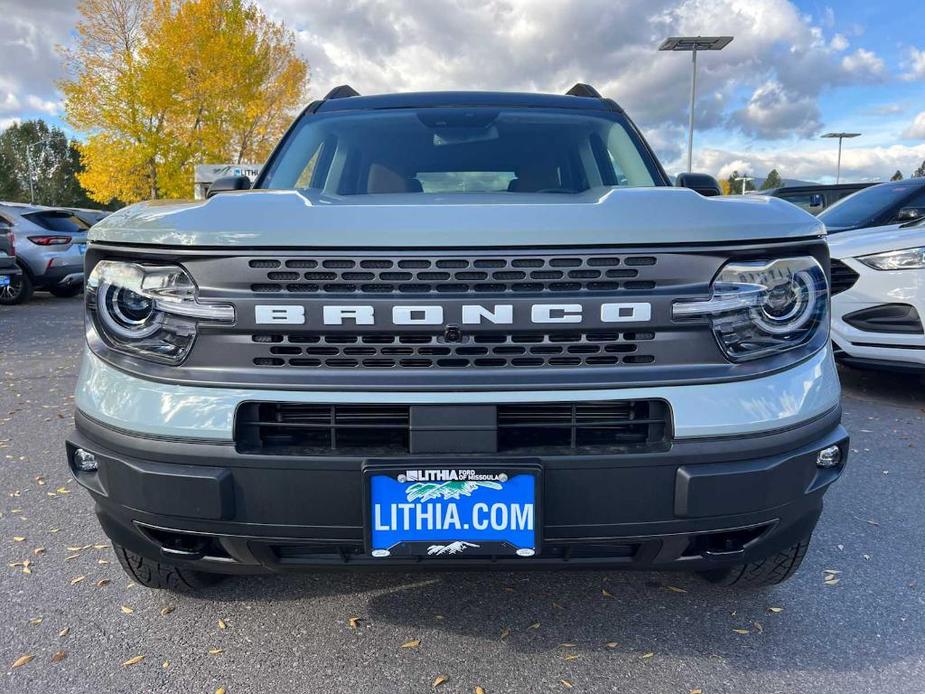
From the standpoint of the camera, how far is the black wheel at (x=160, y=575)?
2.37 m

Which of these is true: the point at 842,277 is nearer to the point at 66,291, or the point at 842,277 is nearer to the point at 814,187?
the point at 814,187

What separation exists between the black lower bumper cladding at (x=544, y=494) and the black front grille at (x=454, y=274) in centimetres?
42

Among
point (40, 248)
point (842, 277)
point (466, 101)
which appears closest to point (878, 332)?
point (842, 277)

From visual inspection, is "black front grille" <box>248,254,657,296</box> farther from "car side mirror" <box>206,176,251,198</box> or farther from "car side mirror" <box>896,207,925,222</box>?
"car side mirror" <box>896,207,925,222</box>

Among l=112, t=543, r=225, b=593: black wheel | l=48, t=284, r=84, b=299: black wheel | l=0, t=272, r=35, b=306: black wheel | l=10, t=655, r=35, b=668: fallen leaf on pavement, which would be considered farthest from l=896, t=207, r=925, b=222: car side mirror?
l=48, t=284, r=84, b=299: black wheel

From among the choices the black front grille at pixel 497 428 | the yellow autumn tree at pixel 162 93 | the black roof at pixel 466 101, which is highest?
the yellow autumn tree at pixel 162 93

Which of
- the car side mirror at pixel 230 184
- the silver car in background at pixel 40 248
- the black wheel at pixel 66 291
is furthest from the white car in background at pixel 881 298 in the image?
the black wheel at pixel 66 291

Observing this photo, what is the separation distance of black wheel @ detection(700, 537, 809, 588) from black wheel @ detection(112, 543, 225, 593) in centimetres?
179

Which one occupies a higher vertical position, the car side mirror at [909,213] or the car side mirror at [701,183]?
the car side mirror at [701,183]

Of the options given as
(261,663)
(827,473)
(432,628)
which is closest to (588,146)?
(827,473)

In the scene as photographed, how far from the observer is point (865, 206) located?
7.11 m

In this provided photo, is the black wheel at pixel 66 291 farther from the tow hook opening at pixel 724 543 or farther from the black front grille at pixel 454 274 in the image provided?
the tow hook opening at pixel 724 543

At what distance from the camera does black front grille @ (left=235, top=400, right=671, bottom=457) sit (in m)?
1.78

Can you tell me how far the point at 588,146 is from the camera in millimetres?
3139
